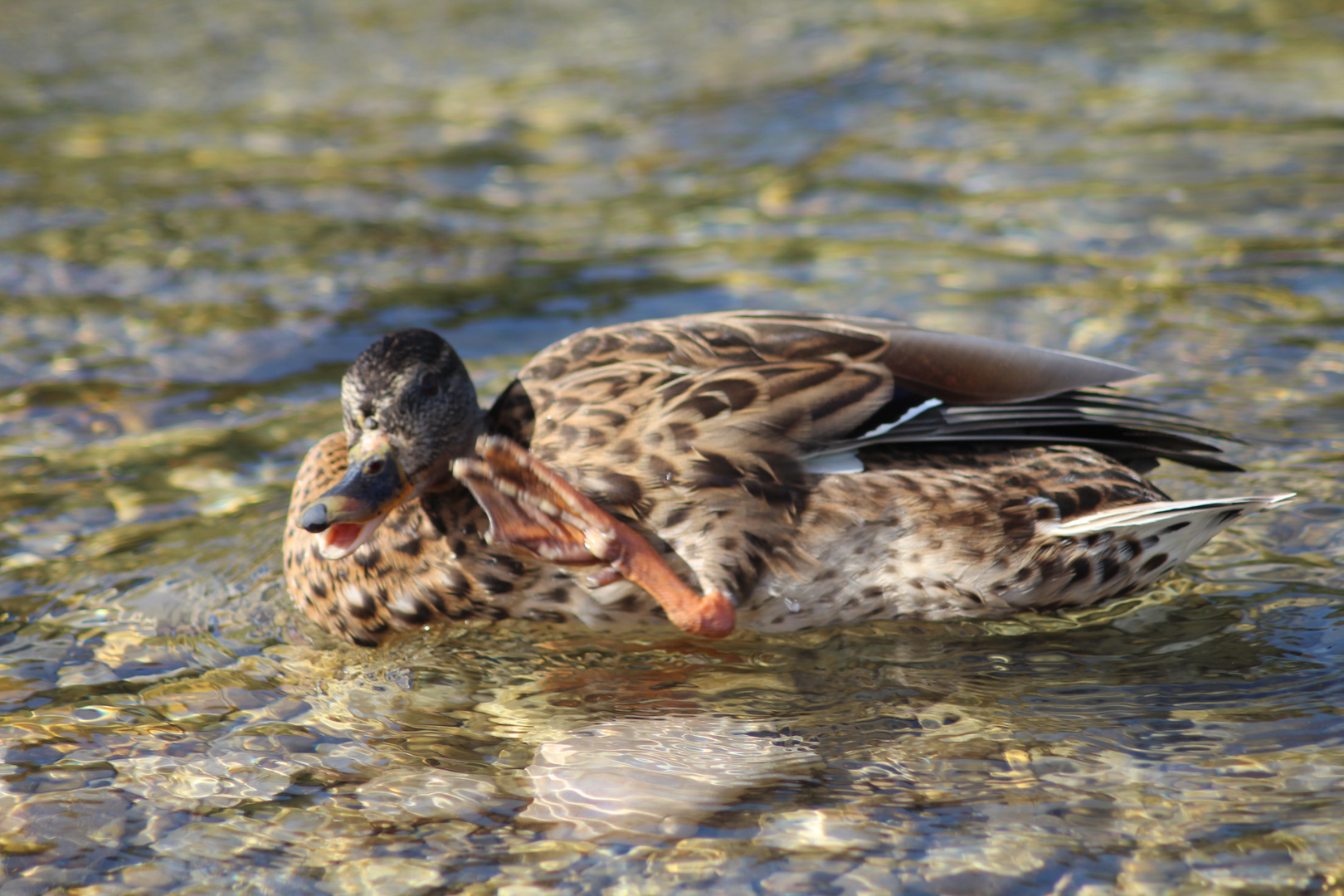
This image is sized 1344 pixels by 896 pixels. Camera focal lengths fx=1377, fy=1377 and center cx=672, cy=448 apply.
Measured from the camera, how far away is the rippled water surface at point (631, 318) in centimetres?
313

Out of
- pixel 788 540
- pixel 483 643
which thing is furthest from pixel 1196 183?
pixel 483 643

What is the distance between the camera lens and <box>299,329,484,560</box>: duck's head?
3.90 meters

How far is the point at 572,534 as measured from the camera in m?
3.88

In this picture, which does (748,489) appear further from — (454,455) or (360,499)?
(360,499)

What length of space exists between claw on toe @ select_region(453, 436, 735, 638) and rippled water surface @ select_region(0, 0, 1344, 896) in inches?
9.0

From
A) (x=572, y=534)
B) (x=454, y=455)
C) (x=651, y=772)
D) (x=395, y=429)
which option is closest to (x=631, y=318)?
(x=454, y=455)

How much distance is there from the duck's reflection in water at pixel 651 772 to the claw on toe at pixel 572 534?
33 centimetres

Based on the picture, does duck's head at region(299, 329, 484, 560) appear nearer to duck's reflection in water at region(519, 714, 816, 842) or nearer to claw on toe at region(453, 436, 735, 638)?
claw on toe at region(453, 436, 735, 638)

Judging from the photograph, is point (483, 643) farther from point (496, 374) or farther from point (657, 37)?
point (657, 37)

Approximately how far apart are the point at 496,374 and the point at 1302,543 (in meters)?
3.31

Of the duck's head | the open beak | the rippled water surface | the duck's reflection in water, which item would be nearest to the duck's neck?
the duck's head

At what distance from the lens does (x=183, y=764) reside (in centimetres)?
347

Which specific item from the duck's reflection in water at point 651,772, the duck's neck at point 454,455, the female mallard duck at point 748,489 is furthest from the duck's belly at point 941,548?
the duck's neck at point 454,455

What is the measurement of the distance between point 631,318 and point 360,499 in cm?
292
